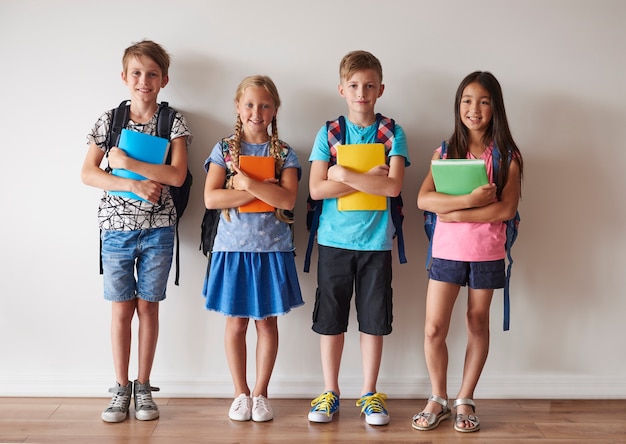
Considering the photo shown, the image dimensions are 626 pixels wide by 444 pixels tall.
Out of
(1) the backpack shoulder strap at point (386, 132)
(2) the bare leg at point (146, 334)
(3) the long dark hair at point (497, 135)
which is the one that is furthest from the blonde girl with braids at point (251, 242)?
(3) the long dark hair at point (497, 135)

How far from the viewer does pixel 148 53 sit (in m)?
2.39

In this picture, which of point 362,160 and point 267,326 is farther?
point 267,326

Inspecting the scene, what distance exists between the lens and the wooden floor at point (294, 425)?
89.3 inches

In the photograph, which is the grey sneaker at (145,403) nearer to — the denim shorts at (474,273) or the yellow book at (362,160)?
the yellow book at (362,160)

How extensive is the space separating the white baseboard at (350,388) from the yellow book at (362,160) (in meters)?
0.81

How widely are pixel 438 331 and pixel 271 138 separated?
97cm

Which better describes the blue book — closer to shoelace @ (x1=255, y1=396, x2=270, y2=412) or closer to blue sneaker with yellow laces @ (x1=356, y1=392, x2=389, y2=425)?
shoelace @ (x1=255, y1=396, x2=270, y2=412)

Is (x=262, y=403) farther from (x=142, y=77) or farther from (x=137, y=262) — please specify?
(x=142, y=77)

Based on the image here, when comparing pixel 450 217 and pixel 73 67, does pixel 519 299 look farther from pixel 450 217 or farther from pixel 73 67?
pixel 73 67

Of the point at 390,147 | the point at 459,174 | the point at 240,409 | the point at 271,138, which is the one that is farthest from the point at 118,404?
the point at 459,174

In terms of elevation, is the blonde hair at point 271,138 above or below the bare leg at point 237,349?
above

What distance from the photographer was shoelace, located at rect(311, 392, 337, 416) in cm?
242

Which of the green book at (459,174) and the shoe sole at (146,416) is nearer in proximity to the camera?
the green book at (459,174)

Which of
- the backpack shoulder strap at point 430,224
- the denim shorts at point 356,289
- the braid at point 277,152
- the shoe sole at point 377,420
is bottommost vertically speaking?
the shoe sole at point 377,420
